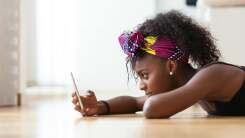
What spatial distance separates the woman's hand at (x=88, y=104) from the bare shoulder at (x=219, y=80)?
29 cm

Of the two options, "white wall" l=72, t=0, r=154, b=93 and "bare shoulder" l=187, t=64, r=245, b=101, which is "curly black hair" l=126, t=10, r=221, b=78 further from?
"white wall" l=72, t=0, r=154, b=93

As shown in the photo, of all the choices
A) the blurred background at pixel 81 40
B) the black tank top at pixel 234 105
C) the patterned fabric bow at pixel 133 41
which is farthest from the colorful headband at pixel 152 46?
the blurred background at pixel 81 40

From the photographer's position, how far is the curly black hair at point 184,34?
1385 mm

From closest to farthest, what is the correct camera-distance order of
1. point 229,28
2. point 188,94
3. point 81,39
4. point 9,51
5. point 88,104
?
point 188,94, point 88,104, point 229,28, point 9,51, point 81,39

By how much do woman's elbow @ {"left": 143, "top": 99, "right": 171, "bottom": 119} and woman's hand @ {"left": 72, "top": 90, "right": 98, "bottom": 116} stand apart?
0.62 feet

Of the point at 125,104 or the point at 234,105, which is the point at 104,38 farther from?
the point at 234,105

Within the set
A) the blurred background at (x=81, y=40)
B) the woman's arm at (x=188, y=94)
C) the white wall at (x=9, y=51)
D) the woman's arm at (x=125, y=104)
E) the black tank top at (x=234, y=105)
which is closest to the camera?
the woman's arm at (x=188, y=94)

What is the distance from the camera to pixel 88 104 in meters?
1.46

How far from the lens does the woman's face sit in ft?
4.39

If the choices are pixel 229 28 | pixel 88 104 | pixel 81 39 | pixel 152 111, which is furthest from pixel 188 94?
pixel 81 39

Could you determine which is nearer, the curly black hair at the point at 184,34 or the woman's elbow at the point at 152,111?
the woman's elbow at the point at 152,111

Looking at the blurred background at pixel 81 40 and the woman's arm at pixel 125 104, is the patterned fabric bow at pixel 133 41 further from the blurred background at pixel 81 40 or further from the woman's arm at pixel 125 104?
the blurred background at pixel 81 40

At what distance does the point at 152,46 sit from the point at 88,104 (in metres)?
0.22

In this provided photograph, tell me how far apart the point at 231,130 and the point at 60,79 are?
8.65 feet
